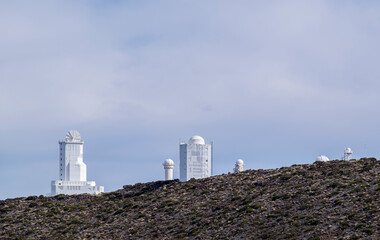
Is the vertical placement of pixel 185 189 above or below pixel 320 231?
above

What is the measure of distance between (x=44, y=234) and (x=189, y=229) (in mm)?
11623

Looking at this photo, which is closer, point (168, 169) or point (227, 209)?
point (227, 209)

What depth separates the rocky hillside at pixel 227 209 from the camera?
56062mm

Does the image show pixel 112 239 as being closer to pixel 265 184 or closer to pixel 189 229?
pixel 189 229

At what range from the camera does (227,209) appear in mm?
62312

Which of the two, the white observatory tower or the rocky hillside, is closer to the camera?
the rocky hillside

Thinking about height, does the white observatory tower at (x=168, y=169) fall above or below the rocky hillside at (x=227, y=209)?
above

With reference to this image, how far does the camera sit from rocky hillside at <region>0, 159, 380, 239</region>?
56.1 metres

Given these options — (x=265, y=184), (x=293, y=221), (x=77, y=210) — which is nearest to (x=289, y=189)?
(x=265, y=184)

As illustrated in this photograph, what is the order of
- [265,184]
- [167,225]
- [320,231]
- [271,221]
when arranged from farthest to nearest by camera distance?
[265,184]
[167,225]
[271,221]
[320,231]

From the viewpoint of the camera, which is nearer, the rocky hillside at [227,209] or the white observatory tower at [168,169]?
the rocky hillside at [227,209]

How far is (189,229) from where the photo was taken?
60031 mm

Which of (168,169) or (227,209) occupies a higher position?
(168,169)

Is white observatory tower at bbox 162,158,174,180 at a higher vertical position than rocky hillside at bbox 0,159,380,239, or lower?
higher
